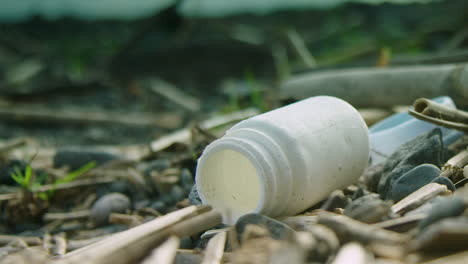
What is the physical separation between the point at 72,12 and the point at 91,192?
25.7ft

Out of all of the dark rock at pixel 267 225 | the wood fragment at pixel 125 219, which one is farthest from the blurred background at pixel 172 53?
the dark rock at pixel 267 225

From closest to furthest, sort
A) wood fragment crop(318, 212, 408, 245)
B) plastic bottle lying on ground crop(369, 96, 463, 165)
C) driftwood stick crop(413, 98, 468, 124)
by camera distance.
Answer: wood fragment crop(318, 212, 408, 245)
driftwood stick crop(413, 98, 468, 124)
plastic bottle lying on ground crop(369, 96, 463, 165)

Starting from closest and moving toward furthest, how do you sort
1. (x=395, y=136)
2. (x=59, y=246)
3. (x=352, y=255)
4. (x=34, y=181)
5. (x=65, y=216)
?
1. (x=352, y=255)
2. (x=59, y=246)
3. (x=395, y=136)
4. (x=65, y=216)
5. (x=34, y=181)

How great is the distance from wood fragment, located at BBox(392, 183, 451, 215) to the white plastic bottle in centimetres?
31

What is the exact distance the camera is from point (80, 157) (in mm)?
3930

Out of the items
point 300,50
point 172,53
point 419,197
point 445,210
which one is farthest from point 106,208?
point 172,53

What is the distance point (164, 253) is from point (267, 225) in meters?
0.43

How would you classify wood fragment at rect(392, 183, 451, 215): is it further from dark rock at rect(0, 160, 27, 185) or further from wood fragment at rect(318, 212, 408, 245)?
dark rock at rect(0, 160, 27, 185)

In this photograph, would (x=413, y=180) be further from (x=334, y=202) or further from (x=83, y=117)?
(x=83, y=117)

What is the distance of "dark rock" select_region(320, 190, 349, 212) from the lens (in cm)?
225

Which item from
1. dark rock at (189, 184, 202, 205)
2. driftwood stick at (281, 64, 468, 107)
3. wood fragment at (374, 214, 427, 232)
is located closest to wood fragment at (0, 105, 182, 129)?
driftwood stick at (281, 64, 468, 107)

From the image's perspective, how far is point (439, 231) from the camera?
152cm

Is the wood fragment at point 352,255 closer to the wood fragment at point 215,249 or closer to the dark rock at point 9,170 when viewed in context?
the wood fragment at point 215,249

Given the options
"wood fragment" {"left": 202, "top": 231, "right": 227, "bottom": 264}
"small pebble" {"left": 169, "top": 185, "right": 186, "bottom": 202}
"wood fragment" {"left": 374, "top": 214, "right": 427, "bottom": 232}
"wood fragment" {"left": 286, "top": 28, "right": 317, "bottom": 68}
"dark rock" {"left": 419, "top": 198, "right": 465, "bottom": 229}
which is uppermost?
"wood fragment" {"left": 286, "top": 28, "right": 317, "bottom": 68}
